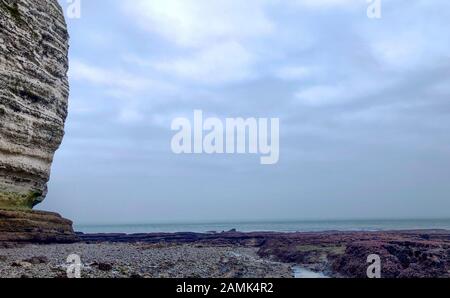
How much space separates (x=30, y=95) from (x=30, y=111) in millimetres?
1064

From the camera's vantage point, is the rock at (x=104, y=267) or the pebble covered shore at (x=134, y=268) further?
the rock at (x=104, y=267)

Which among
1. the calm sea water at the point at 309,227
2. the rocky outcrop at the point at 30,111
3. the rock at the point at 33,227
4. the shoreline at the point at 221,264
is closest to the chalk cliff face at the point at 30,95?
the rocky outcrop at the point at 30,111

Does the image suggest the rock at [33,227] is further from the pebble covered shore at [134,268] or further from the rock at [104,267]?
the rock at [104,267]

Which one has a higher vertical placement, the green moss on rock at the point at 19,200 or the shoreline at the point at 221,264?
the green moss on rock at the point at 19,200

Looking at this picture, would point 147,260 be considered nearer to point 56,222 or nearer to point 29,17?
point 56,222

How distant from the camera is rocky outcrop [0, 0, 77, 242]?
2870 cm

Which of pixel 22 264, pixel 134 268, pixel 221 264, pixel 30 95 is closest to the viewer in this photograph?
pixel 22 264

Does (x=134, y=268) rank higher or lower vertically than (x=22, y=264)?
lower

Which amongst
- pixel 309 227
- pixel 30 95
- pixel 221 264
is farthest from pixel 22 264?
pixel 309 227

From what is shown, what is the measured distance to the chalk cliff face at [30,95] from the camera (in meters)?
28.6

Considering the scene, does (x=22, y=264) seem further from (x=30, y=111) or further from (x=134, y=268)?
(x=30, y=111)

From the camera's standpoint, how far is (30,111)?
3098 centimetres
